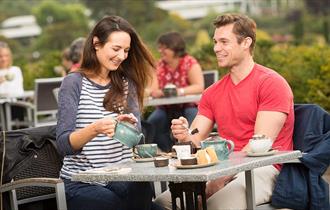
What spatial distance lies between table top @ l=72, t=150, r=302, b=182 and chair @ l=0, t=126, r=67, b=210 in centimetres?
70

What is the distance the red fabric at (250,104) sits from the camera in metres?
4.64

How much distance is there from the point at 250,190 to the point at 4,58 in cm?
598

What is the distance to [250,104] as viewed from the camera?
4.71m

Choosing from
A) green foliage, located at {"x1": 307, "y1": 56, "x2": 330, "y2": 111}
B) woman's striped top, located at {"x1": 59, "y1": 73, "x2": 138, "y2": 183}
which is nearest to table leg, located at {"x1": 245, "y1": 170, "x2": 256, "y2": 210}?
woman's striped top, located at {"x1": 59, "y1": 73, "x2": 138, "y2": 183}

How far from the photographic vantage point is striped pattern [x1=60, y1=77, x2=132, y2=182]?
4.66 m

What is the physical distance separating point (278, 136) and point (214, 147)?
0.67 meters

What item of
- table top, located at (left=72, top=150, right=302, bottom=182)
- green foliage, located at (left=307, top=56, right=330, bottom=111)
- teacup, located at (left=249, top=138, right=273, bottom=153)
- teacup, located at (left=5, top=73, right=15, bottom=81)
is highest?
teacup, located at (left=249, top=138, right=273, bottom=153)

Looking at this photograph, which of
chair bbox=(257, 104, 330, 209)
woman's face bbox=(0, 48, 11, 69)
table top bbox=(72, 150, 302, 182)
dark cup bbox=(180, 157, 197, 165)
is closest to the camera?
table top bbox=(72, 150, 302, 182)

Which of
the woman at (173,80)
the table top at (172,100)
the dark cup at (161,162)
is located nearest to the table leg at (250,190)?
the dark cup at (161,162)

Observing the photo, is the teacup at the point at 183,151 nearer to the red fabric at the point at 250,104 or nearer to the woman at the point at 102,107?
the woman at the point at 102,107

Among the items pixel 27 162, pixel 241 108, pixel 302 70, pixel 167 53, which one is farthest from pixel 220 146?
pixel 302 70

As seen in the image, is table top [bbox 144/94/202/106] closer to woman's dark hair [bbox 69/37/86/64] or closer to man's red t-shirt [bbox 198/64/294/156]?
woman's dark hair [bbox 69/37/86/64]

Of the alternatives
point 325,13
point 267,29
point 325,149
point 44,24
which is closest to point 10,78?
point 325,149

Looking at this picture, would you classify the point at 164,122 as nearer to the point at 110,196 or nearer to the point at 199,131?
the point at 199,131
